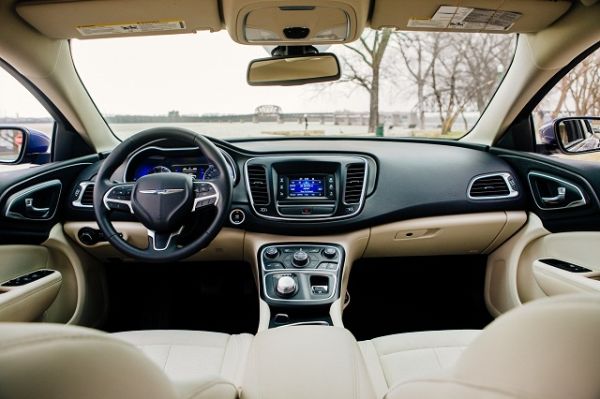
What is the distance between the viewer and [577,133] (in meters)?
2.60

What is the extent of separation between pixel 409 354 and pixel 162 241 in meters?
1.13

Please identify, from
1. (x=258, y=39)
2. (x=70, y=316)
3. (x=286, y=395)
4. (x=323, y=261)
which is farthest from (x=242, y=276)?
Result: (x=286, y=395)

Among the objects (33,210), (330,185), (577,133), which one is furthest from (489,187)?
(33,210)

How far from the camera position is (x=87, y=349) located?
2.13ft

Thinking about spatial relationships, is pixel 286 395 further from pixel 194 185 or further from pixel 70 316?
pixel 70 316

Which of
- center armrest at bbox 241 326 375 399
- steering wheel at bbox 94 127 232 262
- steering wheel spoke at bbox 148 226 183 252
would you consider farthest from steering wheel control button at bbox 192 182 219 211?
center armrest at bbox 241 326 375 399

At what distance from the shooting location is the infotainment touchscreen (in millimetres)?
2529

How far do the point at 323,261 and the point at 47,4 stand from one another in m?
1.82

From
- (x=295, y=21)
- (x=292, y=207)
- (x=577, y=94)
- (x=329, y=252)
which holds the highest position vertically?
(x=295, y=21)

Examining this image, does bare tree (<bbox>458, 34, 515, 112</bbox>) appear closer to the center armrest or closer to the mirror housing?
the center armrest

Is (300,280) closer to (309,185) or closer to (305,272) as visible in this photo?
(305,272)

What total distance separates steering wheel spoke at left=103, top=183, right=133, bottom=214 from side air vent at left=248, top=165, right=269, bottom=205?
698 millimetres

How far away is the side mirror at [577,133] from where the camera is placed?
253cm

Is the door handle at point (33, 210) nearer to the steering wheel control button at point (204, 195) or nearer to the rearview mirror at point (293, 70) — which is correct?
the steering wheel control button at point (204, 195)
